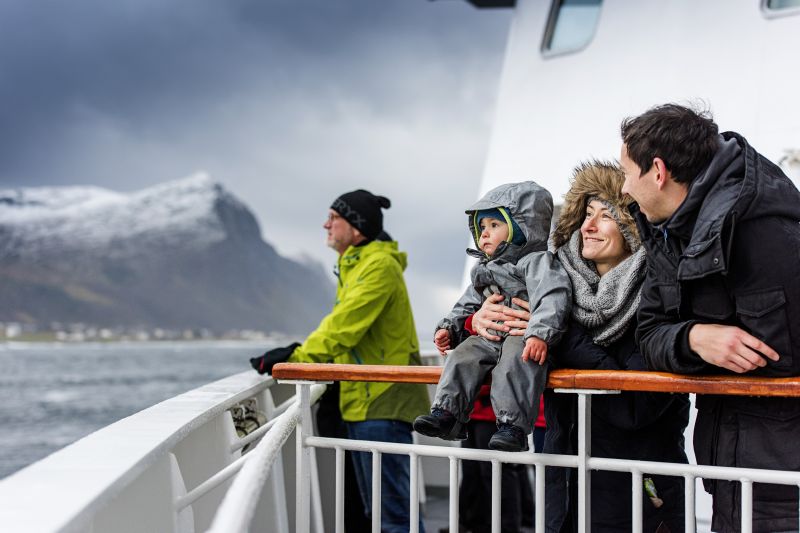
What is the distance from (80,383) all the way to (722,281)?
100035mm

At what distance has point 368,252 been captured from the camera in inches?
136

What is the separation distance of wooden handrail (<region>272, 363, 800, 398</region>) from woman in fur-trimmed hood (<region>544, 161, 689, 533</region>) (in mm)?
163

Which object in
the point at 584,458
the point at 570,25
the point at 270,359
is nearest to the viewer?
the point at 584,458

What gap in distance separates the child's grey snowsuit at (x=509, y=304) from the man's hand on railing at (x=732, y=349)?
15.9 inches

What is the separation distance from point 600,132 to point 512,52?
127cm

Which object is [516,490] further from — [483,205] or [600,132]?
[600,132]

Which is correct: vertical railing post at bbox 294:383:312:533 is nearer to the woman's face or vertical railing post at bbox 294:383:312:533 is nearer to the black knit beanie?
the woman's face

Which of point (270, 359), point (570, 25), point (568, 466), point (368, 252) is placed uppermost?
point (570, 25)

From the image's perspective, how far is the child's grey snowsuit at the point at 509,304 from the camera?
215cm

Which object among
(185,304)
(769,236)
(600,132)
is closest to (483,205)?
(769,236)

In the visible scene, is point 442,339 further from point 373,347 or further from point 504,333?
point 373,347

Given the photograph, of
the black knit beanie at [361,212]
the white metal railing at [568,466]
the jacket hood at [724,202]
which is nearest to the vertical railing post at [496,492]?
the white metal railing at [568,466]

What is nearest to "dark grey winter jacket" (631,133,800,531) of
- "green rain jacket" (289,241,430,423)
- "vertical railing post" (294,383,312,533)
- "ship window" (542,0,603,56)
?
"vertical railing post" (294,383,312,533)

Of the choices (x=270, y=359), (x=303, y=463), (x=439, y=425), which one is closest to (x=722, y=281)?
(x=439, y=425)
